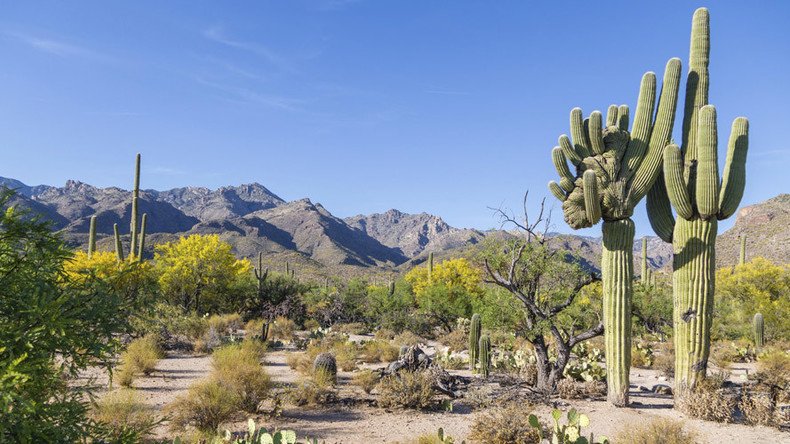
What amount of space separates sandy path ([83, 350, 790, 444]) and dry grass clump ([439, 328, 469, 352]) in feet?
26.1

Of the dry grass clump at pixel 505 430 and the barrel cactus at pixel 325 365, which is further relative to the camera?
the barrel cactus at pixel 325 365

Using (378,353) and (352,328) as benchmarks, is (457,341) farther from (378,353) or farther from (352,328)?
(352,328)

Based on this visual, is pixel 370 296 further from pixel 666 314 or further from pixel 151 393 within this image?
pixel 151 393

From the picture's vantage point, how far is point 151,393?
10211mm

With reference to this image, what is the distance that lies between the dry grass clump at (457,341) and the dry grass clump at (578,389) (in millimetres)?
7879

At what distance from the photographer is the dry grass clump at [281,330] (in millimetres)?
19694

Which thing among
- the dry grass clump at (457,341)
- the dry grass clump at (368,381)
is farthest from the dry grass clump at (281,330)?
the dry grass clump at (368,381)

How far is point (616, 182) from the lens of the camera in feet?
31.9

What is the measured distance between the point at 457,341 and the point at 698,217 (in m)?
11.4

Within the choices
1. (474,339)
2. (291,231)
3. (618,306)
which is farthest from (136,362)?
(291,231)

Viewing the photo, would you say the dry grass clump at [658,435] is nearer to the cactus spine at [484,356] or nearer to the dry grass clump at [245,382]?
the cactus spine at [484,356]

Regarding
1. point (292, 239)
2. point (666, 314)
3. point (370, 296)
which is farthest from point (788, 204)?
point (292, 239)

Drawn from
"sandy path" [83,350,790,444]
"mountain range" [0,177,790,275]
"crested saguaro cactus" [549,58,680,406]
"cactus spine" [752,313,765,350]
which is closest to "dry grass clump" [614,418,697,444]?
"sandy path" [83,350,790,444]

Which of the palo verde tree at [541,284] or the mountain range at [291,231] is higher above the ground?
the mountain range at [291,231]
